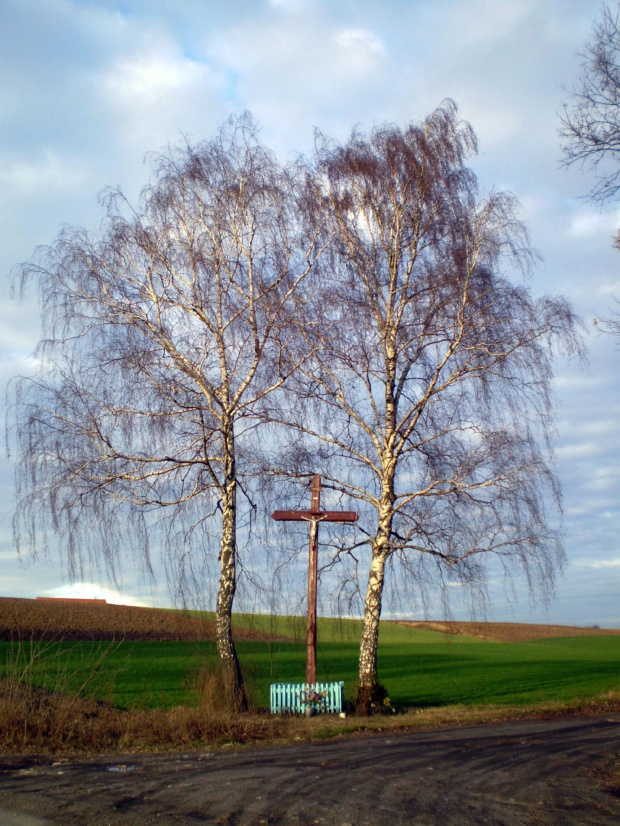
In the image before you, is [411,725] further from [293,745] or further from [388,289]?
[388,289]

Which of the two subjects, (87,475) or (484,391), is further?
(484,391)

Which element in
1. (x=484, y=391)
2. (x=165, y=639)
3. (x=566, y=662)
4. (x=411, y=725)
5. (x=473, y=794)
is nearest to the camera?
(x=473, y=794)

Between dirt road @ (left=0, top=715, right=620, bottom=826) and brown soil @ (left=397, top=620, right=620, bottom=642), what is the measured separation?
5600 centimetres

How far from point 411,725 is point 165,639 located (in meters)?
39.0

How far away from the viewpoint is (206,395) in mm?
14898

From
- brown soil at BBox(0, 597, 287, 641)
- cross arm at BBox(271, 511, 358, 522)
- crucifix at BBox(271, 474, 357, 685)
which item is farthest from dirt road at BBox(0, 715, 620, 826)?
brown soil at BBox(0, 597, 287, 641)

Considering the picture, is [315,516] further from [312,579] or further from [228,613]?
[228,613]

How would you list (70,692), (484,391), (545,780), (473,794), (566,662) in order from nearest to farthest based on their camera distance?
1. (473,794)
2. (545,780)
3. (70,692)
4. (484,391)
5. (566,662)

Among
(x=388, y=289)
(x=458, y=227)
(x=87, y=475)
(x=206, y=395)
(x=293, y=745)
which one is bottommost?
(x=293, y=745)

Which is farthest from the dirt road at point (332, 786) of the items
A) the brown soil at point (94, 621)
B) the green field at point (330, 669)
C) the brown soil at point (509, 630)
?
the brown soil at point (509, 630)

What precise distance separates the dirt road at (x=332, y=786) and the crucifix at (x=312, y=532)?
3.54m

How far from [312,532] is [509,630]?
234ft

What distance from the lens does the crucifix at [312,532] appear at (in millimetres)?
15227

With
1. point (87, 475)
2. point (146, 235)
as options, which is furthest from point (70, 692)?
point (146, 235)
